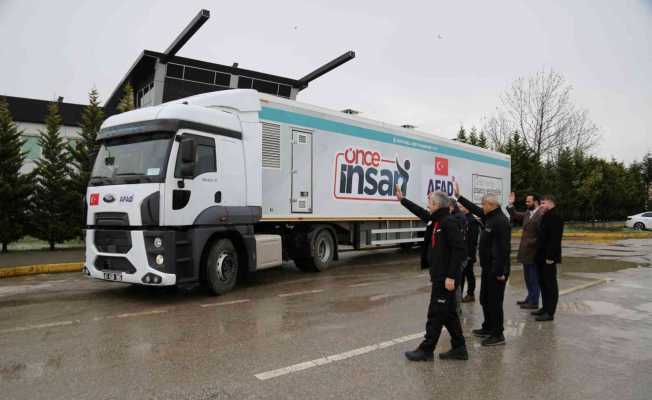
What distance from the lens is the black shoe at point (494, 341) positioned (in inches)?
215

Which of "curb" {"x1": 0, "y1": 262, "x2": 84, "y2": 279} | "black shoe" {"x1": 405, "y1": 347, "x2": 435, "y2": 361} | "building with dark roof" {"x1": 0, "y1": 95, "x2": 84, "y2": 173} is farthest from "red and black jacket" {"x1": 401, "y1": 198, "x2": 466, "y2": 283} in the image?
"building with dark roof" {"x1": 0, "y1": 95, "x2": 84, "y2": 173}

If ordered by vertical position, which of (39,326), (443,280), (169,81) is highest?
(169,81)

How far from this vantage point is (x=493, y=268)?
5.63 m

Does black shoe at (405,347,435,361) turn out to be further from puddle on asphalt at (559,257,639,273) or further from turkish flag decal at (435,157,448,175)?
turkish flag decal at (435,157,448,175)

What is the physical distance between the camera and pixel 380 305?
767cm

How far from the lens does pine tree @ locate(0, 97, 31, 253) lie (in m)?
14.9

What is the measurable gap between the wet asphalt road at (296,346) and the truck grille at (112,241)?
0.88 meters

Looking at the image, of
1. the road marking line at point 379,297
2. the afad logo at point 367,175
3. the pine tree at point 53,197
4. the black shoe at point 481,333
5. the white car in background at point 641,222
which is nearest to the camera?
the black shoe at point 481,333

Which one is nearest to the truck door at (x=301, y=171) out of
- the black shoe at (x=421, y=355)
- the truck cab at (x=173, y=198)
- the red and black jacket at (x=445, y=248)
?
the truck cab at (x=173, y=198)

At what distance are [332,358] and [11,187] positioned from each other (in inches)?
562

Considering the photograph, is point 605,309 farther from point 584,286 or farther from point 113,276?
point 113,276

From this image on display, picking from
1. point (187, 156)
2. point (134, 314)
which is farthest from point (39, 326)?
point (187, 156)

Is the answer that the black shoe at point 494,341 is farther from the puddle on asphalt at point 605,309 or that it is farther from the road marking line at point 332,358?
the puddle on asphalt at point 605,309

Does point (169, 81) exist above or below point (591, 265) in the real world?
above
